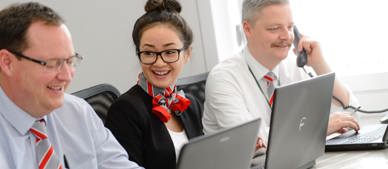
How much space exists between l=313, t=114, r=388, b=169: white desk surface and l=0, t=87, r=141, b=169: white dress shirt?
73 centimetres

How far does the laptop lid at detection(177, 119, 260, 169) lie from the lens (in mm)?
1627

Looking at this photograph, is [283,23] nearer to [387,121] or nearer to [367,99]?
[387,121]

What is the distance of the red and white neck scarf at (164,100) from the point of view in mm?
2502

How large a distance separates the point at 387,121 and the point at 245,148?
4.66ft

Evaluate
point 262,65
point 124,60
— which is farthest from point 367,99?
point 124,60

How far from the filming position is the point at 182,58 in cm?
261

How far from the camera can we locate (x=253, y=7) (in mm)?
3062

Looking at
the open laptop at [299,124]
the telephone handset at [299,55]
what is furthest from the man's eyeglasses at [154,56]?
the telephone handset at [299,55]

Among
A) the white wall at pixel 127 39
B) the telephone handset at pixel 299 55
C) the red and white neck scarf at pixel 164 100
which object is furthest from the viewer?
the white wall at pixel 127 39

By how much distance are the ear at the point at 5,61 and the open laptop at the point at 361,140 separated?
137 cm

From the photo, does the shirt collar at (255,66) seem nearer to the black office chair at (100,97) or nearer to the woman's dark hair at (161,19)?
the woman's dark hair at (161,19)

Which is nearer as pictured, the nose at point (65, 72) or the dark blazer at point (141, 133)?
the nose at point (65, 72)

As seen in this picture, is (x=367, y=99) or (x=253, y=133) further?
(x=367, y=99)

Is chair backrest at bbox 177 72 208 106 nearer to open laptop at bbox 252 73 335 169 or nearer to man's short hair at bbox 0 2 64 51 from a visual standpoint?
open laptop at bbox 252 73 335 169
